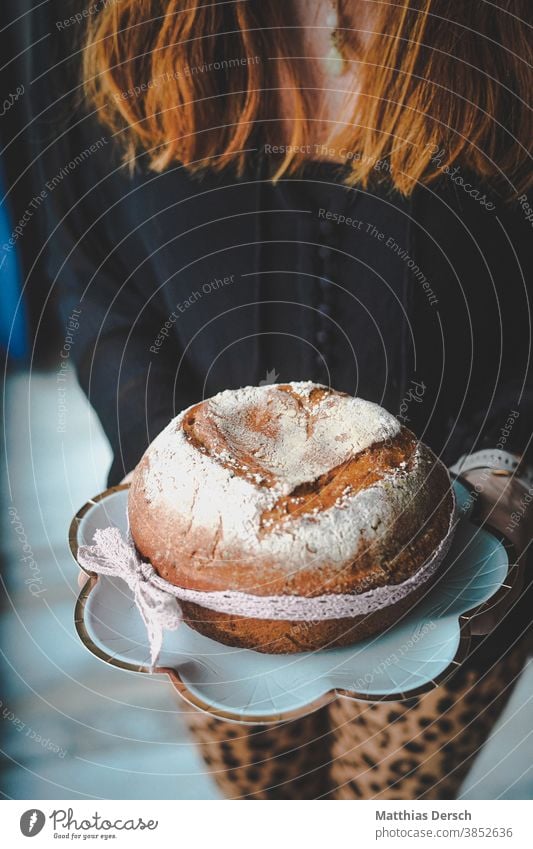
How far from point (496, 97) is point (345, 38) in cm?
13

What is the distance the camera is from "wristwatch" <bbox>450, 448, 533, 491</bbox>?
22.9 inches

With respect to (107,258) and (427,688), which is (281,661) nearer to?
(427,688)

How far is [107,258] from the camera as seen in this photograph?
2.06 ft

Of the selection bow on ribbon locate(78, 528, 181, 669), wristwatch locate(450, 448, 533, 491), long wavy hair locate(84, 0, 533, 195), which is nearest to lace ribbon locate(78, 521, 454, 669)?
bow on ribbon locate(78, 528, 181, 669)

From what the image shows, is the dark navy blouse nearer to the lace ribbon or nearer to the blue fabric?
the blue fabric

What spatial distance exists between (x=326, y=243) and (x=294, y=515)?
31 cm

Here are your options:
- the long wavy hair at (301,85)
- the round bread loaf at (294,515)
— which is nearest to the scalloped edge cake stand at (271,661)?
the round bread loaf at (294,515)

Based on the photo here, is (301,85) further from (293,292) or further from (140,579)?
(140,579)

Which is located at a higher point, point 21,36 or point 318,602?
point 21,36

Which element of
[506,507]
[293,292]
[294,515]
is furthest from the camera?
[293,292]

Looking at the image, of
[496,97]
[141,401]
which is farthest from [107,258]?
[496,97]

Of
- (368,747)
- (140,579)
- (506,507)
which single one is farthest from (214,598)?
(506,507)

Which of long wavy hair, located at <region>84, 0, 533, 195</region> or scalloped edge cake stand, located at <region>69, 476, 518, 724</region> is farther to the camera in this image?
long wavy hair, located at <region>84, 0, 533, 195</region>

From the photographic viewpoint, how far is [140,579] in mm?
421
